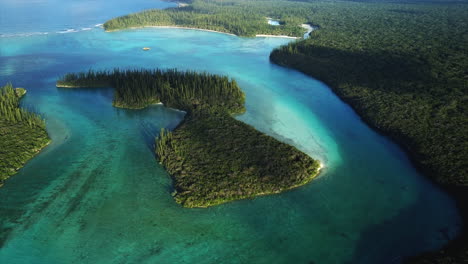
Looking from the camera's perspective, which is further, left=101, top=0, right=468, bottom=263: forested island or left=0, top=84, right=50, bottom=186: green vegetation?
left=101, top=0, right=468, bottom=263: forested island

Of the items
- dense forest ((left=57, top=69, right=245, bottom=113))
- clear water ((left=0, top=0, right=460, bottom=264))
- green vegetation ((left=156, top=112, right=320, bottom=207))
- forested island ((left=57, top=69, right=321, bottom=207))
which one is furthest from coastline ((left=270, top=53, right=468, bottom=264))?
dense forest ((left=57, top=69, right=245, bottom=113))

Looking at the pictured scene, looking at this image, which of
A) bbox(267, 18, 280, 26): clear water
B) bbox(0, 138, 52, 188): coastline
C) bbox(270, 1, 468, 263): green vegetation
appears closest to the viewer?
bbox(0, 138, 52, 188): coastline

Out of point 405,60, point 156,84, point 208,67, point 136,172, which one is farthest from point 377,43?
point 136,172

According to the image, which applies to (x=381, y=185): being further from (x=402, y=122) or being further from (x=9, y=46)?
(x=9, y=46)

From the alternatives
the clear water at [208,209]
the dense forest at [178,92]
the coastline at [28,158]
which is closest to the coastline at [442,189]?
the clear water at [208,209]

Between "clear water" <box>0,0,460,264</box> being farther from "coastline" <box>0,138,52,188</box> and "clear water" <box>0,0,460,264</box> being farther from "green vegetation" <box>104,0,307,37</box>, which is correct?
"green vegetation" <box>104,0,307,37</box>

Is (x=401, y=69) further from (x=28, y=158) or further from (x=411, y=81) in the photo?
(x=28, y=158)
